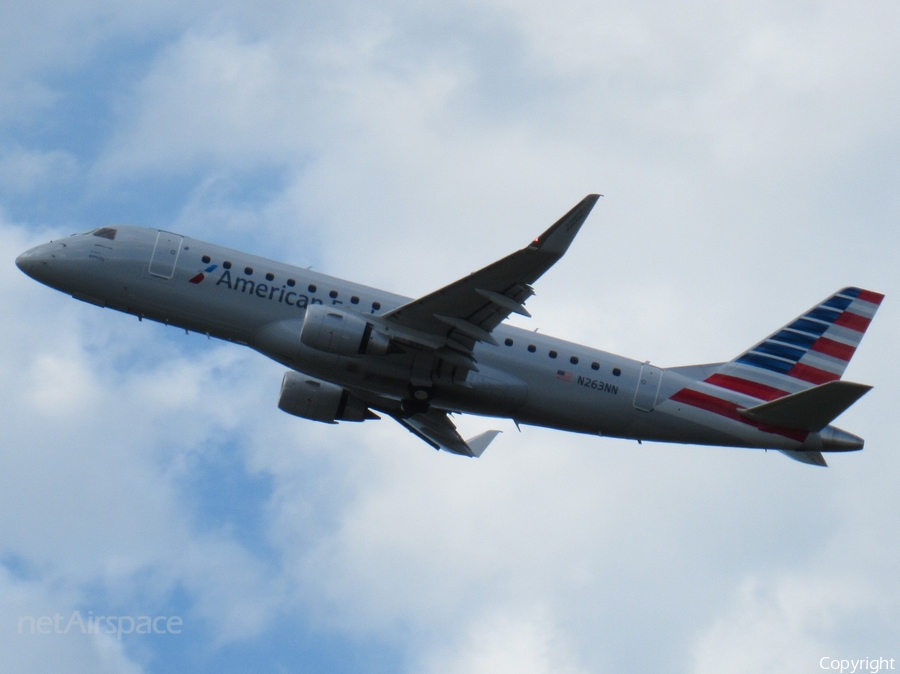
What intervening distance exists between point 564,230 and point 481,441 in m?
18.5

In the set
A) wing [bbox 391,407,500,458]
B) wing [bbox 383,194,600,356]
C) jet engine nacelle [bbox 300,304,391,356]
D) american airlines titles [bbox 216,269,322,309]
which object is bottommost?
wing [bbox 391,407,500,458]

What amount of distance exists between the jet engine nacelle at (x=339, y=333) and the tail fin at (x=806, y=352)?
1409cm

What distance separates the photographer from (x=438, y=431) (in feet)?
154

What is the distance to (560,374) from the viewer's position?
41.4 metres

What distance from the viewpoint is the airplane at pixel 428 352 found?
38.9 m

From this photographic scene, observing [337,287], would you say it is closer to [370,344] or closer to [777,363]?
[370,344]

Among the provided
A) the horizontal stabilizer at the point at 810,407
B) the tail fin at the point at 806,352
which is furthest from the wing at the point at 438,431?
the horizontal stabilizer at the point at 810,407

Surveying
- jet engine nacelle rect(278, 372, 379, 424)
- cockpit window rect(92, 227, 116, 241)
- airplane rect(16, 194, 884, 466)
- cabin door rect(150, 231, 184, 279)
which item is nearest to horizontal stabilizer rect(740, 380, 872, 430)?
airplane rect(16, 194, 884, 466)

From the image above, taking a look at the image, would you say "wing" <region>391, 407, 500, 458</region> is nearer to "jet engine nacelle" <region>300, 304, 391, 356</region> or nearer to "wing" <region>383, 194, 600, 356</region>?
"wing" <region>383, 194, 600, 356</region>

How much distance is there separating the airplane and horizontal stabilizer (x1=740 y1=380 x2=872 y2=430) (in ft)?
0.18

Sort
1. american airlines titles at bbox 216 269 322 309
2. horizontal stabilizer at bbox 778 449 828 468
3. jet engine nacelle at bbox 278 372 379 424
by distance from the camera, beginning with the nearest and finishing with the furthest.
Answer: american airlines titles at bbox 216 269 322 309 → horizontal stabilizer at bbox 778 449 828 468 → jet engine nacelle at bbox 278 372 379 424

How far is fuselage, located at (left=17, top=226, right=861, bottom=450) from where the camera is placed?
4022 cm

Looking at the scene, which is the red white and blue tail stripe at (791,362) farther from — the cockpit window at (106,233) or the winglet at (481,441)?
the cockpit window at (106,233)

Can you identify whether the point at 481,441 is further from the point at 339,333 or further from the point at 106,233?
the point at 106,233
